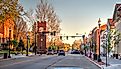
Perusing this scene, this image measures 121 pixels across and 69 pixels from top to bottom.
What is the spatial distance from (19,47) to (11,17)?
80.2 m

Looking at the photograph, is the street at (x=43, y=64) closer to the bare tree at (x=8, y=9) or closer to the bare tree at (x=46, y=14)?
the bare tree at (x=8, y=9)

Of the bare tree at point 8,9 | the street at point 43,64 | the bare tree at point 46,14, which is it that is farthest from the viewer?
the bare tree at point 46,14

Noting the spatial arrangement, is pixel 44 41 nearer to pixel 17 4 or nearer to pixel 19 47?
pixel 19 47

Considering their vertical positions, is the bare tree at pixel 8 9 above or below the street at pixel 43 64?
above

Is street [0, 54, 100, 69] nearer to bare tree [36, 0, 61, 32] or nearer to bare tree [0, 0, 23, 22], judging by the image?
bare tree [0, 0, 23, 22]

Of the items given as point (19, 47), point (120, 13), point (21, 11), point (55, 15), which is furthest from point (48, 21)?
point (21, 11)

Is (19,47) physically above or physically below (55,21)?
below

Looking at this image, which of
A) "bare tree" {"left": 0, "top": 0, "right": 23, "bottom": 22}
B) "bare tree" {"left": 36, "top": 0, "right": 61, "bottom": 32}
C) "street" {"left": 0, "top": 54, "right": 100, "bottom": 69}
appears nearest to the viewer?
"street" {"left": 0, "top": 54, "right": 100, "bottom": 69}

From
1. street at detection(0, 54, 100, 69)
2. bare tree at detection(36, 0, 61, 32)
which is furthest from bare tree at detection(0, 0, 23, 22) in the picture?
bare tree at detection(36, 0, 61, 32)

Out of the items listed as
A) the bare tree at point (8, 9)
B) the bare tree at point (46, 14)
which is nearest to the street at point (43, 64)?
the bare tree at point (8, 9)

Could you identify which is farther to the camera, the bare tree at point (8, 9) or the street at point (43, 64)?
the bare tree at point (8, 9)

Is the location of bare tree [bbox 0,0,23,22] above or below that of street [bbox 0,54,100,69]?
above

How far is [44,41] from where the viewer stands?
148000mm

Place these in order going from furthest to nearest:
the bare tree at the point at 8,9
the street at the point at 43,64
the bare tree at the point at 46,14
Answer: the bare tree at the point at 46,14 → the bare tree at the point at 8,9 → the street at the point at 43,64
